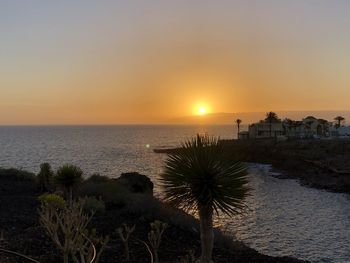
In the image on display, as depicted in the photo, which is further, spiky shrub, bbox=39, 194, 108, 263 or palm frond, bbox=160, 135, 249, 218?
palm frond, bbox=160, 135, 249, 218

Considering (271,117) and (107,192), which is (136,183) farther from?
(271,117)

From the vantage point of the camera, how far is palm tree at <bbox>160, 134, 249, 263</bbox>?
9.23 meters

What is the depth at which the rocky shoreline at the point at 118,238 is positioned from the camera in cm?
1189

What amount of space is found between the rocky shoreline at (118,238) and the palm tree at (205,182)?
2.41 metres

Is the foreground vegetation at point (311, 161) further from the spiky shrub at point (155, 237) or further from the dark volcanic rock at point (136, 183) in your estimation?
the spiky shrub at point (155, 237)

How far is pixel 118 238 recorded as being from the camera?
1370 cm

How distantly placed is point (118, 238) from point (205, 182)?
5.40m

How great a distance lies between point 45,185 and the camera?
25266 mm

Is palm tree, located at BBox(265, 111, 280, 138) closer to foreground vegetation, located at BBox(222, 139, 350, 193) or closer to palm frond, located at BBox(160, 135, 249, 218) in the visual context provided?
foreground vegetation, located at BBox(222, 139, 350, 193)

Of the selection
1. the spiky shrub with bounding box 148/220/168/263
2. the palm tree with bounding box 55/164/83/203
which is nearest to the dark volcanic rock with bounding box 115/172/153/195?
the palm tree with bounding box 55/164/83/203

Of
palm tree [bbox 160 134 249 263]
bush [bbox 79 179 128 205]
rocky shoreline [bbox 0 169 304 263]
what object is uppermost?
→ palm tree [bbox 160 134 249 263]

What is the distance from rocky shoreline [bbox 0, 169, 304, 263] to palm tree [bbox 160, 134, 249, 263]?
2410 millimetres

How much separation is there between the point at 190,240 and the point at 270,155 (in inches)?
2915

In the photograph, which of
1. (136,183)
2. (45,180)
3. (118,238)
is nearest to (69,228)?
(118,238)
